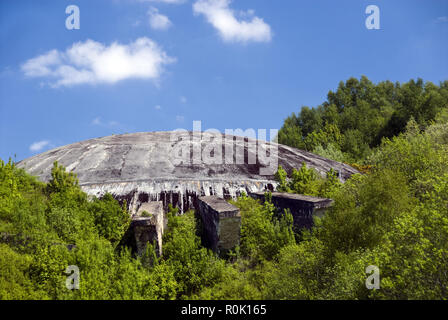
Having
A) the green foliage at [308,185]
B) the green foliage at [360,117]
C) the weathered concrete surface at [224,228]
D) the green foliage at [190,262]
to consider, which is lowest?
the green foliage at [190,262]

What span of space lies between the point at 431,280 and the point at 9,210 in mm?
14527

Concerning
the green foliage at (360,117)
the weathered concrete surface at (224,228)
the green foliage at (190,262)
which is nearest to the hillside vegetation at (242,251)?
the green foliage at (190,262)

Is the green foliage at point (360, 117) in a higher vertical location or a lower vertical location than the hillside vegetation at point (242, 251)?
higher

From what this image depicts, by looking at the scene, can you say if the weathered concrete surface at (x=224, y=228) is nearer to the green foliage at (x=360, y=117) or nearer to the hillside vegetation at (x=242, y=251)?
the hillside vegetation at (x=242, y=251)

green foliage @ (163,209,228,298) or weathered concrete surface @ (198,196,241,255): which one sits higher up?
weathered concrete surface @ (198,196,241,255)

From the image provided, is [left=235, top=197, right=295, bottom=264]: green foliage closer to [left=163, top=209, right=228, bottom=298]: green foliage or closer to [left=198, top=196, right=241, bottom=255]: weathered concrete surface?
[left=198, top=196, right=241, bottom=255]: weathered concrete surface

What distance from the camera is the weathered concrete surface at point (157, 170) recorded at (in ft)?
57.6

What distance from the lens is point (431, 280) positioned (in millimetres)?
7652

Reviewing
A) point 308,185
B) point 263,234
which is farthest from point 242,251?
point 308,185

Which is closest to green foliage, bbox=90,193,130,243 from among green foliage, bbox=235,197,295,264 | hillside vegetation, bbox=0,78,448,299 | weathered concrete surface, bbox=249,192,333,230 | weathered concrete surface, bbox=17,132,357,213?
hillside vegetation, bbox=0,78,448,299

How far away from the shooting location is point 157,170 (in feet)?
65.3

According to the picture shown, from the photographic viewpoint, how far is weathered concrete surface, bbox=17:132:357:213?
17562 millimetres

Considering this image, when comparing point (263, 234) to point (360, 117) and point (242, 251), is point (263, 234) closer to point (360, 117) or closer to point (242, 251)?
point (242, 251)
